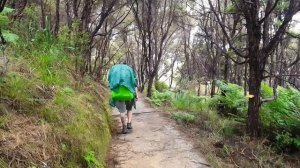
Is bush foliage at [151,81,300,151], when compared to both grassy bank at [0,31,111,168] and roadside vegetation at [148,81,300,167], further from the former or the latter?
grassy bank at [0,31,111,168]

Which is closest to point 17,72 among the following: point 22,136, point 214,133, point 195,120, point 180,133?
point 22,136

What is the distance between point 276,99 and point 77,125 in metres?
4.46

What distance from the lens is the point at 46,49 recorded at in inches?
263

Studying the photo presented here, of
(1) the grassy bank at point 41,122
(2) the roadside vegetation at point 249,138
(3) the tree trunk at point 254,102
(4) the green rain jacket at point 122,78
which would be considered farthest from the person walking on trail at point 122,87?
(3) the tree trunk at point 254,102

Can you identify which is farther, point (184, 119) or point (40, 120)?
point (184, 119)

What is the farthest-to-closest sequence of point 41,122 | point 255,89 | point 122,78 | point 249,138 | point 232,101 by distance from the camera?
point 232,101, point 122,78, point 249,138, point 255,89, point 41,122

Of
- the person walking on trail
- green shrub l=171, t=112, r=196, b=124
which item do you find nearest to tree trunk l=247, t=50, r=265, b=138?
green shrub l=171, t=112, r=196, b=124

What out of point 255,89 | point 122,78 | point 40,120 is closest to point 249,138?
point 255,89

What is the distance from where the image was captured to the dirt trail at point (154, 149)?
5473 millimetres

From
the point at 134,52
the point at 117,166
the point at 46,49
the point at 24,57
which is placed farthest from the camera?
the point at 134,52

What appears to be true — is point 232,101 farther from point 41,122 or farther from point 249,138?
point 41,122

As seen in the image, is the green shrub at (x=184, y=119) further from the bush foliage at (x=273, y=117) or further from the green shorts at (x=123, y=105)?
the green shorts at (x=123, y=105)

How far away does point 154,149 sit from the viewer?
6.13 metres

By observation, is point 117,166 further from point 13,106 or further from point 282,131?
point 282,131
